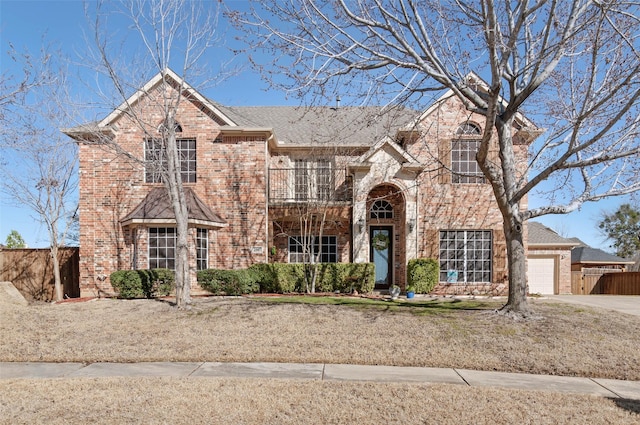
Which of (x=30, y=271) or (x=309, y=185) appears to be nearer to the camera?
(x=30, y=271)

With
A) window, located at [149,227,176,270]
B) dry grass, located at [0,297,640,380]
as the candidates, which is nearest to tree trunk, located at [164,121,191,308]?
dry grass, located at [0,297,640,380]

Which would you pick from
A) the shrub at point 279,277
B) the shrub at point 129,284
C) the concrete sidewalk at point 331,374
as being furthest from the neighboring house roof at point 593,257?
the shrub at point 129,284

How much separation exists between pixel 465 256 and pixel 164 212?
1091 cm

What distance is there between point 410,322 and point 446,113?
30.1ft

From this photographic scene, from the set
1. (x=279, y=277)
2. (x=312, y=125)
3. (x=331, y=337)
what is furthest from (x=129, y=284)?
(x=312, y=125)

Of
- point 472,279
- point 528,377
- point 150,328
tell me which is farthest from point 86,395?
point 472,279

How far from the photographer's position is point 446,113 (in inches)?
600

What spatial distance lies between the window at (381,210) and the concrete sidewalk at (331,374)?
980 centimetres

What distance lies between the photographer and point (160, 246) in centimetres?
1384

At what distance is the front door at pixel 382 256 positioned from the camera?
16016 millimetres

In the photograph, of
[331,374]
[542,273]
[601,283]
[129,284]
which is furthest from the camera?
[601,283]

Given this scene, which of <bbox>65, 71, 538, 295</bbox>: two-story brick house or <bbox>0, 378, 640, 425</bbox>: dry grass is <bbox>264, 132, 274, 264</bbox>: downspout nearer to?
<bbox>65, 71, 538, 295</bbox>: two-story brick house

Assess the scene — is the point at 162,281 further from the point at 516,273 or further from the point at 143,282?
the point at 516,273

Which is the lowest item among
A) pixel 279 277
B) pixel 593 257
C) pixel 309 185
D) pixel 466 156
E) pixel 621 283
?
pixel 621 283
